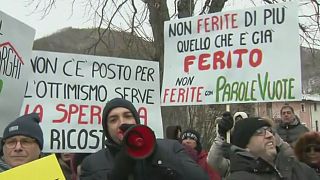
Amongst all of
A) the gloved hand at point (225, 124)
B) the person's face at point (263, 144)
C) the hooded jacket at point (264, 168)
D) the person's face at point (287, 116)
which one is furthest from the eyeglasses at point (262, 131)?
the person's face at point (287, 116)

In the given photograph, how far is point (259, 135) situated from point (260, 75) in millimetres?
1724

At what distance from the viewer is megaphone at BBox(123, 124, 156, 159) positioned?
208 cm

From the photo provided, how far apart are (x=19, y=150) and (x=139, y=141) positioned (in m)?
0.93

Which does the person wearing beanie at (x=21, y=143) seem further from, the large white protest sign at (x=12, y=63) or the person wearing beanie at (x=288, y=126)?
the person wearing beanie at (x=288, y=126)

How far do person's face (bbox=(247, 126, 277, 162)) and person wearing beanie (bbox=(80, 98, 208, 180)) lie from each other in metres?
0.80

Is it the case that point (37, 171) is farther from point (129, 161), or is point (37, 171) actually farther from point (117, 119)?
point (117, 119)

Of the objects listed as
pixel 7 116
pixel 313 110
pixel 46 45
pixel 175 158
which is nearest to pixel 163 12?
pixel 46 45

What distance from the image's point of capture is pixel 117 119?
2662 millimetres

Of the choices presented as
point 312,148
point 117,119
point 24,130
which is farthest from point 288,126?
point 24,130

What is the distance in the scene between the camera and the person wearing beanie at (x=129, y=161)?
214cm

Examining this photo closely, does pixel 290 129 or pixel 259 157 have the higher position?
pixel 290 129

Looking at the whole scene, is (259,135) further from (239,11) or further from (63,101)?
(239,11)

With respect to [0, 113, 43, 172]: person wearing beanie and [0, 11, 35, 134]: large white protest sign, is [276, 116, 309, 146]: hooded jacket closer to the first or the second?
[0, 11, 35, 134]: large white protest sign

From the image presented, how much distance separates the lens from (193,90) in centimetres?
515
